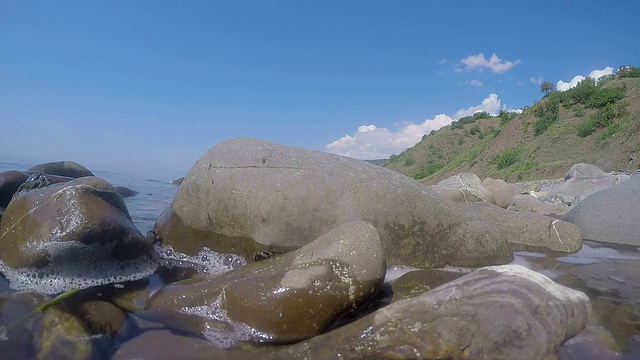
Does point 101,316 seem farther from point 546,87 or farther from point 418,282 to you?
point 546,87

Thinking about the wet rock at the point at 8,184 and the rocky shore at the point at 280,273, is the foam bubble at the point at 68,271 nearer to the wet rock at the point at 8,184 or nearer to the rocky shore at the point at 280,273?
the rocky shore at the point at 280,273

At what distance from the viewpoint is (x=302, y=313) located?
2834 mm

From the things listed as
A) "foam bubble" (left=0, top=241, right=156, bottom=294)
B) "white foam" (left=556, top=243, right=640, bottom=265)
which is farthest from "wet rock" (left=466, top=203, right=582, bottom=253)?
"foam bubble" (left=0, top=241, right=156, bottom=294)

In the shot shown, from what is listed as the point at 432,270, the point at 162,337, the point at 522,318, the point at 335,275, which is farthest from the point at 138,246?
the point at 522,318

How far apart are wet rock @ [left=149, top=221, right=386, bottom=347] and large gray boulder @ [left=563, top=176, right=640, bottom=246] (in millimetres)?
5449

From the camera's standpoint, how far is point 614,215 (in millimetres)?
6898

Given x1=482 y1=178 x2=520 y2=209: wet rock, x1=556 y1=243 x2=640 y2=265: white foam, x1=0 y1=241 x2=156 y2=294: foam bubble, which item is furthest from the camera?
x1=482 y1=178 x2=520 y2=209: wet rock

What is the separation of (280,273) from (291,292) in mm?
233

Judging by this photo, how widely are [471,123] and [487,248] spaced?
63986 millimetres

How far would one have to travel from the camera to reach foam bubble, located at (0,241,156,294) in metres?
3.44

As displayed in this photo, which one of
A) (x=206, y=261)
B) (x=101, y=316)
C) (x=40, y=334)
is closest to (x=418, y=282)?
(x=206, y=261)

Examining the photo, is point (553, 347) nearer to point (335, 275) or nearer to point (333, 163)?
point (335, 275)

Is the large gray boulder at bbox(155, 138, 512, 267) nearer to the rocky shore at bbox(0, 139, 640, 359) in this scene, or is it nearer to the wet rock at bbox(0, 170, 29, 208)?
the rocky shore at bbox(0, 139, 640, 359)

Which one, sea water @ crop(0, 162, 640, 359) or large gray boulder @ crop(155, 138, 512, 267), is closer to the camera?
sea water @ crop(0, 162, 640, 359)
